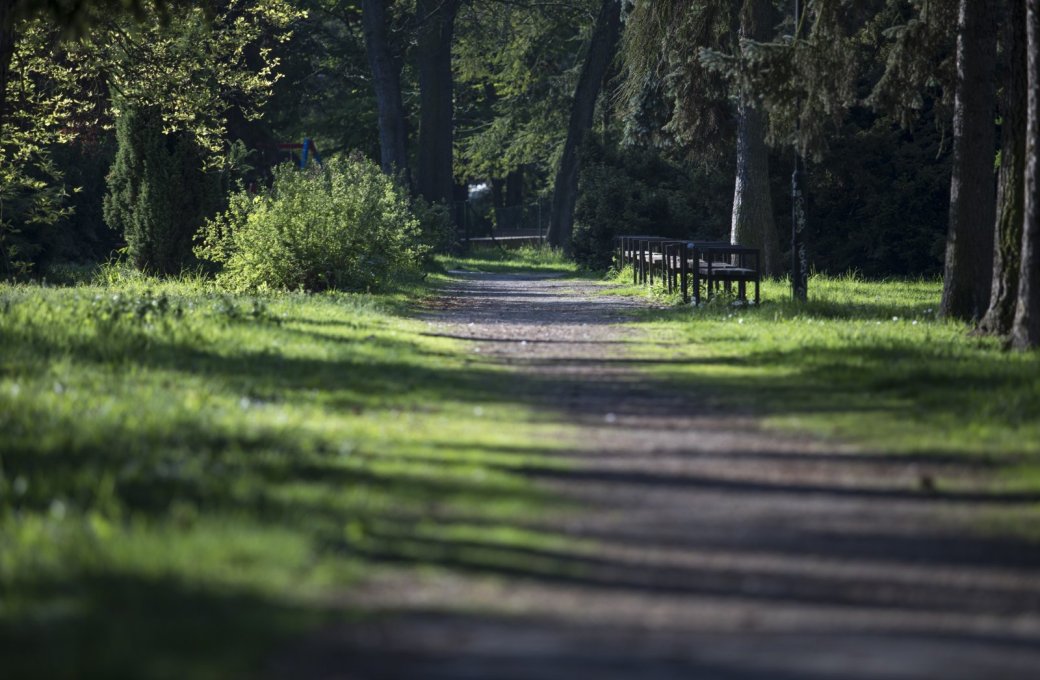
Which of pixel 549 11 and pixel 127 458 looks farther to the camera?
pixel 549 11

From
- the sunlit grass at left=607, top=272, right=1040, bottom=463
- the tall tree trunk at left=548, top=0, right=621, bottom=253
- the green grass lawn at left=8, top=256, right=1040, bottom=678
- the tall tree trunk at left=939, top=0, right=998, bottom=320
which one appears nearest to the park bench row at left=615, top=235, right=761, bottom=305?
the sunlit grass at left=607, top=272, right=1040, bottom=463

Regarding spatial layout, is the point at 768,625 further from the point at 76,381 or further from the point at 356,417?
the point at 76,381

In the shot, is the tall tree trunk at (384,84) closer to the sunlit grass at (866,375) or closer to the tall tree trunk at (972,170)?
the sunlit grass at (866,375)

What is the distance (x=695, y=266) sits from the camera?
2397 cm

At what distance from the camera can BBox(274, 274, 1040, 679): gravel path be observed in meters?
4.72

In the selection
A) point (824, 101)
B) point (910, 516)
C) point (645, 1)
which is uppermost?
point (645, 1)

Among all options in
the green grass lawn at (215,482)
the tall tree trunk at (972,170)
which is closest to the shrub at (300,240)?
the green grass lawn at (215,482)

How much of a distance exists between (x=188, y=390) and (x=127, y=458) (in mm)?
2756

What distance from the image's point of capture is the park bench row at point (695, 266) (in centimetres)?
2319

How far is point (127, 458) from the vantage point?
789cm

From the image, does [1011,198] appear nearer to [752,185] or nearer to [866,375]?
[866,375]

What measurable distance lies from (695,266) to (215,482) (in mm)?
17260

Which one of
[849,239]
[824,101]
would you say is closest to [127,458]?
[824,101]

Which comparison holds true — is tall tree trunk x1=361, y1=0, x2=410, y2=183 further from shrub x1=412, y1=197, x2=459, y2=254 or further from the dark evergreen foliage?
the dark evergreen foliage
